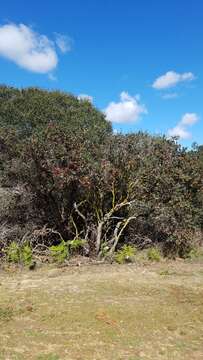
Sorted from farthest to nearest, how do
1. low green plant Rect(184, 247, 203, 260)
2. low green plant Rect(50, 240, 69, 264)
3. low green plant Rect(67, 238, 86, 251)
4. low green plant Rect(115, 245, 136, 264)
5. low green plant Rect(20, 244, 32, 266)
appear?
1. low green plant Rect(184, 247, 203, 260)
2. low green plant Rect(67, 238, 86, 251)
3. low green plant Rect(115, 245, 136, 264)
4. low green plant Rect(50, 240, 69, 264)
5. low green plant Rect(20, 244, 32, 266)

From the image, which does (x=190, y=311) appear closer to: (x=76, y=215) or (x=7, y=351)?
(x=7, y=351)

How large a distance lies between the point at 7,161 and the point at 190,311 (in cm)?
659

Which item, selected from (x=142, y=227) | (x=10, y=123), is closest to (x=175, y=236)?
(x=142, y=227)

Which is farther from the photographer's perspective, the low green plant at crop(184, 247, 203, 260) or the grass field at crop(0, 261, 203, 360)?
the low green plant at crop(184, 247, 203, 260)

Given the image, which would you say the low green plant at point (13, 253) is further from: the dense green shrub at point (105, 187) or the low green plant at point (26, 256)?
the dense green shrub at point (105, 187)

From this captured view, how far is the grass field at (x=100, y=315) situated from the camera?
5.14 metres

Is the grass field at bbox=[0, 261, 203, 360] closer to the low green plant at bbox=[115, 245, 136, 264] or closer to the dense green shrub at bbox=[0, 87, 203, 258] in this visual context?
the low green plant at bbox=[115, 245, 136, 264]

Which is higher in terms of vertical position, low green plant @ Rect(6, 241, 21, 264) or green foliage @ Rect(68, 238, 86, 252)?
green foliage @ Rect(68, 238, 86, 252)

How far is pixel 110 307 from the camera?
6.56 meters

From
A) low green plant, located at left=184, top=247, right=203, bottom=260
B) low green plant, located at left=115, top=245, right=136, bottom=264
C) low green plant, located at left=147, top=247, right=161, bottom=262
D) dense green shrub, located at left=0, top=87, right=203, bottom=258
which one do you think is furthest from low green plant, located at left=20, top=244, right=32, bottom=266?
low green plant, located at left=184, top=247, right=203, bottom=260

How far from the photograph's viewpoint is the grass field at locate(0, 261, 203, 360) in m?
5.14

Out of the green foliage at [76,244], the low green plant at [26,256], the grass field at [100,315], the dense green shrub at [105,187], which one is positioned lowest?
the grass field at [100,315]

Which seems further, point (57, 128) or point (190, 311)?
point (57, 128)

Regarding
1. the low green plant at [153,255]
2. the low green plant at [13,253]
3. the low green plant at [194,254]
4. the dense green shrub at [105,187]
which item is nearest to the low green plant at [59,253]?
the dense green shrub at [105,187]
